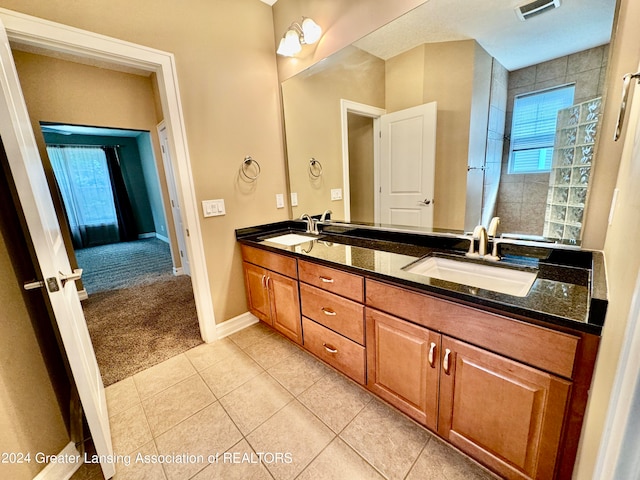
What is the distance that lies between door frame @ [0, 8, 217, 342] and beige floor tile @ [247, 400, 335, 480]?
1055 millimetres

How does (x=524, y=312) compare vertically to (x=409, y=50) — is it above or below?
below

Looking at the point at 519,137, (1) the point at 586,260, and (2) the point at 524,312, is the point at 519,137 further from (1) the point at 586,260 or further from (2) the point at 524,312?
(2) the point at 524,312

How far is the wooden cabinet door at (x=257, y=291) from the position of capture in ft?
6.90

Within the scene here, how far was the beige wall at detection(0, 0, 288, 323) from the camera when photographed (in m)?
1.71

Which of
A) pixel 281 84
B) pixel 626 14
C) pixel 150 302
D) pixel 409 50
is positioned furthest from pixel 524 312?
pixel 150 302

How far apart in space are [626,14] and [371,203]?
1.38m

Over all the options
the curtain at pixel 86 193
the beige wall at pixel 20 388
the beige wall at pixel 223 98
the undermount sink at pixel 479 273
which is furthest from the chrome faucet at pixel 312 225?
the curtain at pixel 86 193

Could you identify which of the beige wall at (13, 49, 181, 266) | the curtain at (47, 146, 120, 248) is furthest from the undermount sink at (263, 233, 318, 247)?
the curtain at (47, 146, 120, 248)

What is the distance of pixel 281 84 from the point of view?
229 centimetres

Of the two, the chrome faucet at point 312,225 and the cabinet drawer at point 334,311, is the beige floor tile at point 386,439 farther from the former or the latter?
the chrome faucet at point 312,225

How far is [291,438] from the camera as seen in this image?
4.39 ft

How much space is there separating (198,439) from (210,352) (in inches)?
30.5

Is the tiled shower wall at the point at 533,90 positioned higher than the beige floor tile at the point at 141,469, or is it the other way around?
the tiled shower wall at the point at 533,90

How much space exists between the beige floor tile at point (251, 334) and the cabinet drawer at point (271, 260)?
2.11 ft
